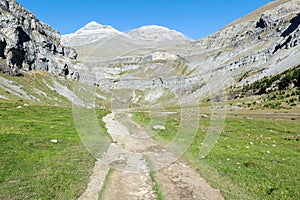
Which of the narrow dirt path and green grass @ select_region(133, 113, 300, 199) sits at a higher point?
green grass @ select_region(133, 113, 300, 199)

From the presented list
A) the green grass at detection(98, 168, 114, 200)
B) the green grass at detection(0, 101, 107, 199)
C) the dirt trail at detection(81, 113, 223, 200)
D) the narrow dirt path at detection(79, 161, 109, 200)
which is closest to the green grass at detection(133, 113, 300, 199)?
the dirt trail at detection(81, 113, 223, 200)

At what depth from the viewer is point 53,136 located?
32.9 metres

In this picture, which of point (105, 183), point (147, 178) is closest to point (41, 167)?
point (105, 183)

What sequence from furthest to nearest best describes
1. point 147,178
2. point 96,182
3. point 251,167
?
point 251,167, point 147,178, point 96,182

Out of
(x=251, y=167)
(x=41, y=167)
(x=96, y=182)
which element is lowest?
(x=96, y=182)

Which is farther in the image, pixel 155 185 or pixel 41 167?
pixel 41 167

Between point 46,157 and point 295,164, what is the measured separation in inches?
854

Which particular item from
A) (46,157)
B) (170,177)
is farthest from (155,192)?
(46,157)

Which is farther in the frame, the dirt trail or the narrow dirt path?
the dirt trail

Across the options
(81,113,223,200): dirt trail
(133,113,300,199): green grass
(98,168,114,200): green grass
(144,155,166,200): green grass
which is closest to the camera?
(98,168,114,200): green grass

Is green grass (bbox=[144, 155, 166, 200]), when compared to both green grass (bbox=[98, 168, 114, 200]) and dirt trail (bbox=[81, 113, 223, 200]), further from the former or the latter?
green grass (bbox=[98, 168, 114, 200])

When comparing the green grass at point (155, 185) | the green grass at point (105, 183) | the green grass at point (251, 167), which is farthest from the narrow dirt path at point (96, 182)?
the green grass at point (251, 167)

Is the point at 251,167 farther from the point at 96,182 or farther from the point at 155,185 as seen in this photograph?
the point at 96,182

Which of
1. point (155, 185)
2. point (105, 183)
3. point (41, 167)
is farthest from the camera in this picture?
point (41, 167)
